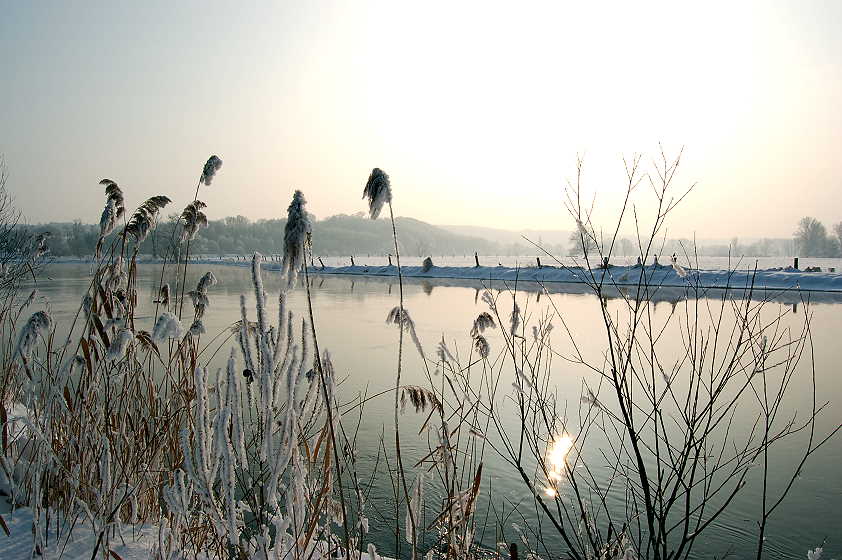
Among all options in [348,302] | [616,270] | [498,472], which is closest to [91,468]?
[498,472]

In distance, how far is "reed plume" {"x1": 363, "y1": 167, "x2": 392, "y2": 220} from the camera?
1.46m

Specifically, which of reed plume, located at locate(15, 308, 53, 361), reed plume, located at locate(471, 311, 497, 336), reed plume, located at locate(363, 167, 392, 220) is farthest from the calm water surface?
reed plume, located at locate(15, 308, 53, 361)

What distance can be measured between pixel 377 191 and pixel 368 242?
6157 inches

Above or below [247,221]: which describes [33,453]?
below

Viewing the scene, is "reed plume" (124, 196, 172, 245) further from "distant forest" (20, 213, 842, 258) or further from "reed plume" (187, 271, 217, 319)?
"distant forest" (20, 213, 842, 258)

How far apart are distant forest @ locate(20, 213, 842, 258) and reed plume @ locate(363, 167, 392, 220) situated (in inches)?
1357

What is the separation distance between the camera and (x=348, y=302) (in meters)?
18.6

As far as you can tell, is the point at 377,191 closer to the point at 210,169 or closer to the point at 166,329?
the point at 166,329

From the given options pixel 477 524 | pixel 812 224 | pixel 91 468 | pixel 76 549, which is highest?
pixel 812 224

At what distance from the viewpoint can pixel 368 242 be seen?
156875 mm

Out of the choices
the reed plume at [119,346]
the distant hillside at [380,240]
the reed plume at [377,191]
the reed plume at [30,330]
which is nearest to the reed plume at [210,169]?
the reed plume at [30,330]

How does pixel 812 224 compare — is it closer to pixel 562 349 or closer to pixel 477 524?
pixel 562 349

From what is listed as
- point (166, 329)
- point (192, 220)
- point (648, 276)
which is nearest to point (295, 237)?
point (166, 329)

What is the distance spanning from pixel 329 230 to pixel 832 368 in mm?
159899
